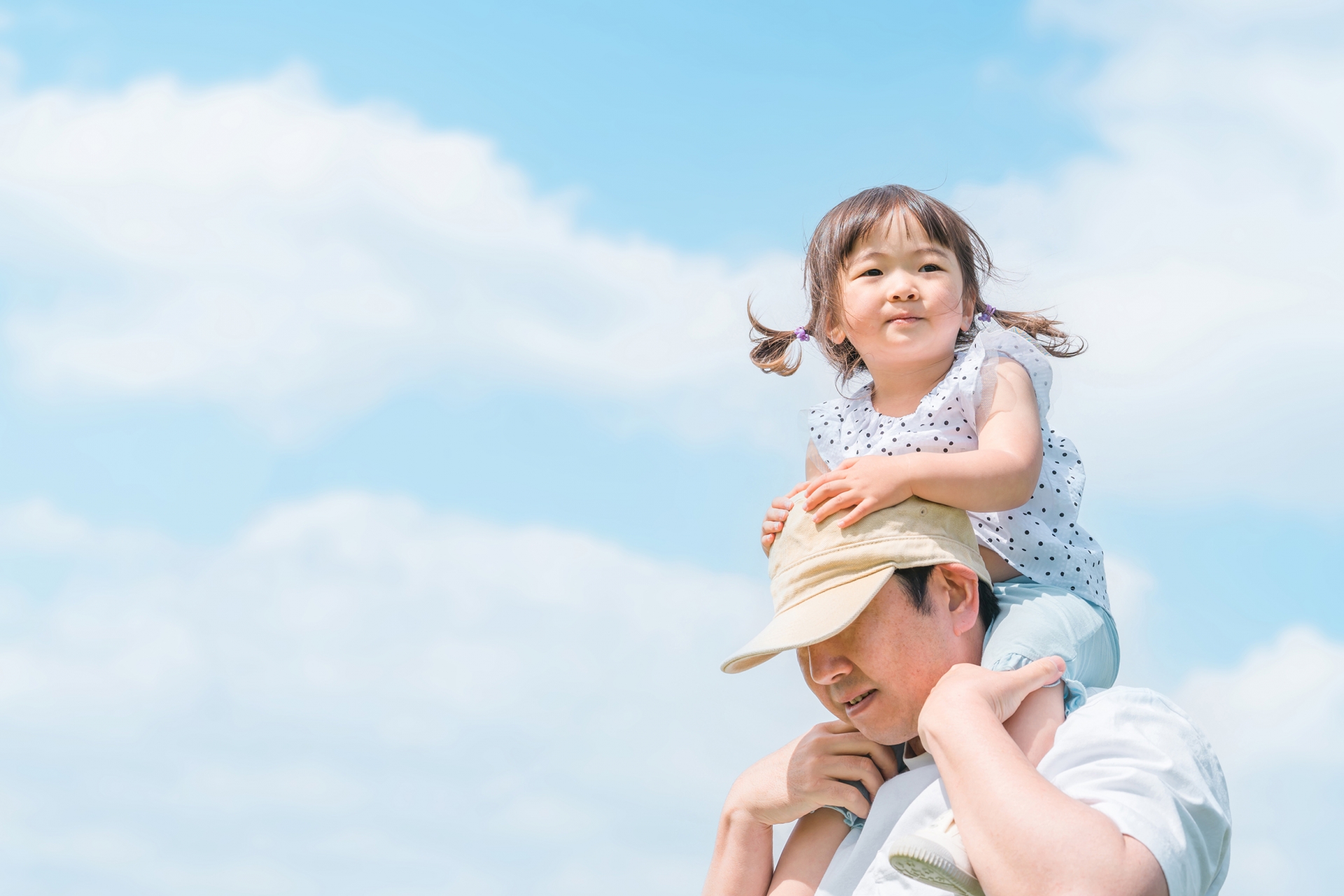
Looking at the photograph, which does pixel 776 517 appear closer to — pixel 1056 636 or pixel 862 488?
pixel 862 488

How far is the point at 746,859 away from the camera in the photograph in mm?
4000

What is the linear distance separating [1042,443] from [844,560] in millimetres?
848

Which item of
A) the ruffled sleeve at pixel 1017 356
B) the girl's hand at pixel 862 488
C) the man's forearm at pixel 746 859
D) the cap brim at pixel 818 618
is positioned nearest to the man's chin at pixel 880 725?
the cap brim at pixel 818 618

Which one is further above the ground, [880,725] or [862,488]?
[862,488]

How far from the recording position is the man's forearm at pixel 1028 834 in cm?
286

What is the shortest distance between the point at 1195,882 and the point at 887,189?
2.25 metres

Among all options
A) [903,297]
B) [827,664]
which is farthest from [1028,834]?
[903,297]

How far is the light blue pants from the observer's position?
350 centimetres

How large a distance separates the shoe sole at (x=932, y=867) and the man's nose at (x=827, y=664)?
1.91 feet

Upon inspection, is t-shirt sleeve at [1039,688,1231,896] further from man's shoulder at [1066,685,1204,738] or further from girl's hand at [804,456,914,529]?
girl's hand at [804,456,914,529]

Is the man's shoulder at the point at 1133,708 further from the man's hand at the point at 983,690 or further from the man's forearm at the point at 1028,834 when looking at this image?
the man's forearm at the point at 1028,834

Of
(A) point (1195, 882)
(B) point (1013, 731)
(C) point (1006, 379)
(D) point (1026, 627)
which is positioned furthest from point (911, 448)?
(A) point (1195, 882)

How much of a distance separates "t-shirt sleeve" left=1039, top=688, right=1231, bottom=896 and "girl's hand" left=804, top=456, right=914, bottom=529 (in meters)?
0.74

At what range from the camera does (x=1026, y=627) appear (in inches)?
141
